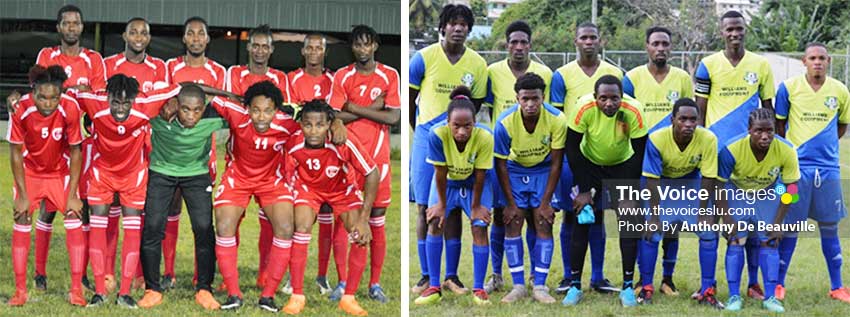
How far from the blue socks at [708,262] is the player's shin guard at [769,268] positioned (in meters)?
0.24

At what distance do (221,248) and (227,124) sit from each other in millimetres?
589

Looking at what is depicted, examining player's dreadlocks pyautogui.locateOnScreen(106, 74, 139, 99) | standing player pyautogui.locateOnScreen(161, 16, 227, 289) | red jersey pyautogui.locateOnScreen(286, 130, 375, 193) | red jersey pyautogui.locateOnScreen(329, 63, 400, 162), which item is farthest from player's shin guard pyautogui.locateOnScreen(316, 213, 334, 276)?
player's dreadlocks pyautogui.locateOnScreen(106, 74, 139, 99)

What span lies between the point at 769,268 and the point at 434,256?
5.38 feet

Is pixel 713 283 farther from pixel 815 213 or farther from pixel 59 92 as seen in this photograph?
pixel 59 92

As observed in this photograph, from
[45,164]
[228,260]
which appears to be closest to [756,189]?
[228,260]

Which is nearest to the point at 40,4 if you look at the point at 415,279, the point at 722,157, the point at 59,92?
the point at 59,92

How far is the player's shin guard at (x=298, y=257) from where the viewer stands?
21.0 ft

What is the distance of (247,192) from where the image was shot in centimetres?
641

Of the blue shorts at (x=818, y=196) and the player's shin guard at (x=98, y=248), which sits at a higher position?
the blue shorts at (x=818, y=196)

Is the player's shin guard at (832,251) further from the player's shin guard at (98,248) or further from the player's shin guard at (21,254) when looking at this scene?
the player's shin guard at (21,254)

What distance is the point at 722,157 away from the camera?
21.6 feet

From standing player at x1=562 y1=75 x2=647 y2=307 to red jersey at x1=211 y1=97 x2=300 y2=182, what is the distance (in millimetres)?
1399

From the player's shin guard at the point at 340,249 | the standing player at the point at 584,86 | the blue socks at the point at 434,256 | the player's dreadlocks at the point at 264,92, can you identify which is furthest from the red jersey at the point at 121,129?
the standing player at the point at 584,86

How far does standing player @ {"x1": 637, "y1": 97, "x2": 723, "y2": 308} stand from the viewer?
6.48m
